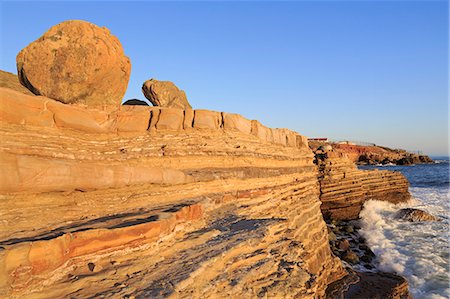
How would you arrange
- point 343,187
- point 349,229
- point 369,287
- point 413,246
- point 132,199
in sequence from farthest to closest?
point 343,187
point 349,229
point 413,246
point 369,287
point 132,199

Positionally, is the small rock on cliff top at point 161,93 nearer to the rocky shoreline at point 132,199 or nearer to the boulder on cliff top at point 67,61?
the rocky shoreline at point 132,199

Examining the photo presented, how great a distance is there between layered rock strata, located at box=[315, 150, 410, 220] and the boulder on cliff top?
12.6 metres

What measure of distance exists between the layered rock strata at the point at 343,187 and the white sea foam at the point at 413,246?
673 millimetres

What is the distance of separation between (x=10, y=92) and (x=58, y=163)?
3.93ft

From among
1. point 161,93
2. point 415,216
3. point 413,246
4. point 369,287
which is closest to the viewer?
point 369,287

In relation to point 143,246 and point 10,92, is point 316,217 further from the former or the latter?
point 10,92

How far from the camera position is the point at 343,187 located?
16.1m

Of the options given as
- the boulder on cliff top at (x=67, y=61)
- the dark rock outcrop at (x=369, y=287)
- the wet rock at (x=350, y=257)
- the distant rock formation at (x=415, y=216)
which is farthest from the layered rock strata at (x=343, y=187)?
the boulder on cliff top at (x=67, y=61)

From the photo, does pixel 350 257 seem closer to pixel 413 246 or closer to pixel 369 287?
pixel 369 287

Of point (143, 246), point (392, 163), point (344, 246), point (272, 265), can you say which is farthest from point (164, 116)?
point (392, 163)

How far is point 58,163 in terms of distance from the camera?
3475 millimetres

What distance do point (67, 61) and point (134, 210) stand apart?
3357 millimetres

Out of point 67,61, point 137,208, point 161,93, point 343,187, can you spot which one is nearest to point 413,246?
point 343,187

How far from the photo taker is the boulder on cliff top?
18.3ft
